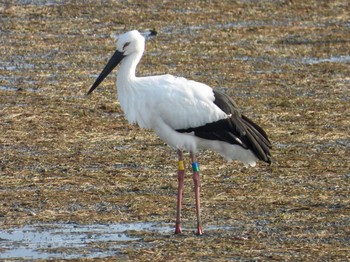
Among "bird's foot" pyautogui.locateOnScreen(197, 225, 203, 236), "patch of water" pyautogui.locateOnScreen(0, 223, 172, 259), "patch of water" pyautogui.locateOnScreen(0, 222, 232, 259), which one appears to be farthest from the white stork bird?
"patch of water" pyautogui.locateOnScreen(0, 223, 172, 259)

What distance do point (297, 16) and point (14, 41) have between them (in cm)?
600

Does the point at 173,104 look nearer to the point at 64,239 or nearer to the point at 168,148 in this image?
the point at 64,239

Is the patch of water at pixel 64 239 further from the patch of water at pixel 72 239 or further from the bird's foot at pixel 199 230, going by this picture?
the bird's foot at pixel 199 230

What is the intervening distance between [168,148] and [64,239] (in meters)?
3.58

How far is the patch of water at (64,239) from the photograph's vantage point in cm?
927

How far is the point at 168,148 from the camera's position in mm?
13125

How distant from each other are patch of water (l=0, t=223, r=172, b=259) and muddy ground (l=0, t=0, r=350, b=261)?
131 mm

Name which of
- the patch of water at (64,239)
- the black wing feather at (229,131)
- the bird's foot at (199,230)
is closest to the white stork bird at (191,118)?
the black wing feather at (229,131)

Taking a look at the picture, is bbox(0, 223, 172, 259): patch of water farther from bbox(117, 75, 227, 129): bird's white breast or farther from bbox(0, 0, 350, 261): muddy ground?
bbox(117, 75, 227, 129): bird's white breast

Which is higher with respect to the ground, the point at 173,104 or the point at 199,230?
the point at 173,104

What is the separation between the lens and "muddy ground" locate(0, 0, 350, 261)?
33.5ft

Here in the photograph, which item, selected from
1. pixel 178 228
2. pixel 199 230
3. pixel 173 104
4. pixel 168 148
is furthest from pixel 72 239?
pixel 168 148

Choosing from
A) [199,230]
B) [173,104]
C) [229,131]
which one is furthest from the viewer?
[229,131]

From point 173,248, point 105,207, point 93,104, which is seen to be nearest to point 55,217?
point 105,207
